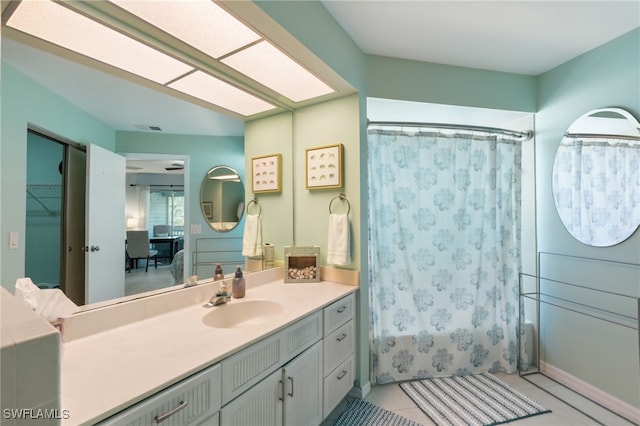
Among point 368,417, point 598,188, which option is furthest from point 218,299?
point 598,188

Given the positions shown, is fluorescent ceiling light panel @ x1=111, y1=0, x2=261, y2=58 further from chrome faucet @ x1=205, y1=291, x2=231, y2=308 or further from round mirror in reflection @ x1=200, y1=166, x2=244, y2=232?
chrome faucet @ x1=205, y1=291, x2=231, y2=308

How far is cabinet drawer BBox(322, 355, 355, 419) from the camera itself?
1533mm

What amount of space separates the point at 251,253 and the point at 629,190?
2.56 metres

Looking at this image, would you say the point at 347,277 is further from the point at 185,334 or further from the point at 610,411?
the point at 610,411

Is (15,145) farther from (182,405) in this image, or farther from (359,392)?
(359,392)

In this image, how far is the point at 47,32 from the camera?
1020 mm

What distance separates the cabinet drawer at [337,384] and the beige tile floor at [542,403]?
216mm

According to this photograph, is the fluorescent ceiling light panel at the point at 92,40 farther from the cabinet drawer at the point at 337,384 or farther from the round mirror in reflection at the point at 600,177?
the round mirror in reflection at the point at 600,177

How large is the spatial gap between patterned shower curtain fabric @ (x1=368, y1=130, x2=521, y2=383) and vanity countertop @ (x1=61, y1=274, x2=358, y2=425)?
101 cm

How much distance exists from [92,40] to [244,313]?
4.72 feet

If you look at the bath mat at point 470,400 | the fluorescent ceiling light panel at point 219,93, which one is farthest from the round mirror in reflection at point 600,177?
the fluorescent ceiling light panel at point 219,93

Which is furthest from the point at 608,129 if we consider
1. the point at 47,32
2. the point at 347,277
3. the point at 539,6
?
the point at 47,32

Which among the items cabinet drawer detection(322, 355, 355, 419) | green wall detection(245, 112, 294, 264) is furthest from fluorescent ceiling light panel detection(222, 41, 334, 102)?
cabinet drawer detection(322, 355, 355, 419)

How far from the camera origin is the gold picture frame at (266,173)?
1.93 m
